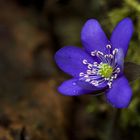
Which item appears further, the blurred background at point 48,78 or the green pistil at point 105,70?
the blurred background at point 48,78

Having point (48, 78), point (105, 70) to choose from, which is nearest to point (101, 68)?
point (105, 70)

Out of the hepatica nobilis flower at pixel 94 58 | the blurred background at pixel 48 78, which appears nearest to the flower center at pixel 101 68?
the hepatica nobilis flower at pixel 94 58

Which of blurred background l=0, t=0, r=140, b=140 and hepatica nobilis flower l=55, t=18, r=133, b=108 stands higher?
hepatica nobilis flower l=55, t=18, r=133, b=108

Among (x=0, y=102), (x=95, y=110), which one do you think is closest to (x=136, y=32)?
(x=95, y=110)

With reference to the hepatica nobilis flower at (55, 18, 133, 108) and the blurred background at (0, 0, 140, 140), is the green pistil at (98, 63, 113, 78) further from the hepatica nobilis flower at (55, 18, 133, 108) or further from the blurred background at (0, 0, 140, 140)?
the blurred background at (0, 0, 140, 140)

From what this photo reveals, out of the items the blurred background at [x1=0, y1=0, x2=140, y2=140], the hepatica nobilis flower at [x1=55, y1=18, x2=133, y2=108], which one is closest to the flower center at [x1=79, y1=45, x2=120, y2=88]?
the hepatica nobilis flower at [x1=55, y1=18, x2=133, y2=108]

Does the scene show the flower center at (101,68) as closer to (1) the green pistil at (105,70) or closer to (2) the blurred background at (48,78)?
(1) the green pistil at (105,70)

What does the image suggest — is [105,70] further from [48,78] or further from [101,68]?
[48,78]

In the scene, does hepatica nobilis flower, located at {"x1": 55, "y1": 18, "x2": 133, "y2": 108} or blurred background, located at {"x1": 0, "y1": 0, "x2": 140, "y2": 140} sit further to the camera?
blurred background, located at {"x1": 0, "y1": 0, "x2": 140, "y2": 140}
